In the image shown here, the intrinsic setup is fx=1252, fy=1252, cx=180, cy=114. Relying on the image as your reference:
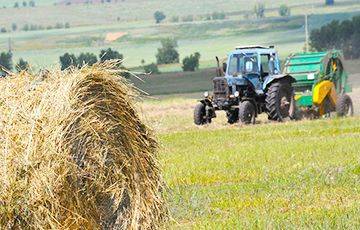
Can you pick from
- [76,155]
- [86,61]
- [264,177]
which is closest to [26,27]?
[86,61]

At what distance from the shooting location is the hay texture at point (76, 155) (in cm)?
955

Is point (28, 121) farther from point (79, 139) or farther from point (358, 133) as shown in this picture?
point (358, 133)

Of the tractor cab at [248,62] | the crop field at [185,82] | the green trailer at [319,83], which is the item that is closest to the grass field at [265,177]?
the tractor cab at [248,62]

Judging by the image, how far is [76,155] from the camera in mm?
10047

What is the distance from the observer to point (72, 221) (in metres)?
9.83

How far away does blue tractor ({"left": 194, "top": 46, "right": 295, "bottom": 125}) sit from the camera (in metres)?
30.9

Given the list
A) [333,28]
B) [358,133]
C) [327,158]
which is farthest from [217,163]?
[333,28]

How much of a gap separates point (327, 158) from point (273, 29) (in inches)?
4623

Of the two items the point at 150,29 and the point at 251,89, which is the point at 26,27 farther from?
the point at 251,89

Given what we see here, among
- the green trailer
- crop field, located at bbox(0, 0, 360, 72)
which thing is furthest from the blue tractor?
crop field, located at bbox(0, 0, 360, 72)

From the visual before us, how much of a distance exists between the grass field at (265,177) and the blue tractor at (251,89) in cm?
281

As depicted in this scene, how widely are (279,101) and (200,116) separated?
2.15 meters

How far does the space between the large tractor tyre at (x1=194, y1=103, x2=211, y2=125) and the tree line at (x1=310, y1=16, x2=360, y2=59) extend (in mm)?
51779

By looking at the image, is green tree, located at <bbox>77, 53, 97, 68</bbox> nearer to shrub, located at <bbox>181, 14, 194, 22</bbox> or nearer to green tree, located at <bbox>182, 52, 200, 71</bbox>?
green tree, located at <bbox>182, 52, 200, 71</bbox>
